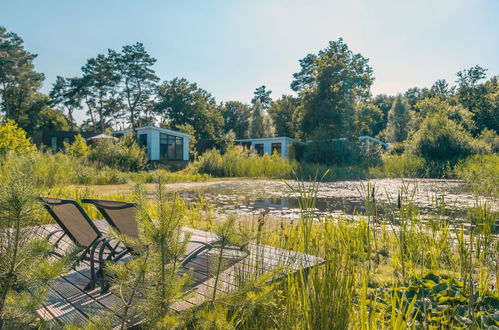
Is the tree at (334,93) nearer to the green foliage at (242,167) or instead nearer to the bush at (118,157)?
the green foliage at (242,167)

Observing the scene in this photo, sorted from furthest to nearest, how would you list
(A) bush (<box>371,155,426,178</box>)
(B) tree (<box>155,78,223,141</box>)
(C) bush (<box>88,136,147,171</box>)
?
A: (B) tree (<box>155,78,223,141</box>) < (A) bush (<box>371,155,426,178</box>) < (C) bush (<box>88,136,147,171</box>)

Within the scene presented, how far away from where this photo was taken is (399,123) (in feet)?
121

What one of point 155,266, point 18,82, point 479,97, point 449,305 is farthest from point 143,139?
point 479,97

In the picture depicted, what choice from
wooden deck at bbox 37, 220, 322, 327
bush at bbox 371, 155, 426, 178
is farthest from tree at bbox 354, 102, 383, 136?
wooden deck at bbox 37, 220, 322, 327

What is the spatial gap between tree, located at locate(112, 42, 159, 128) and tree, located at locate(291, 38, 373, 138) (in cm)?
1841

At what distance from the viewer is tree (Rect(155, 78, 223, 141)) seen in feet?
112

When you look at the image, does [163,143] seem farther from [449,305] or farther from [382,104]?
[382,104]

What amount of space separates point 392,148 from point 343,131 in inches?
437

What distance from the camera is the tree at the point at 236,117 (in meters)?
40.6

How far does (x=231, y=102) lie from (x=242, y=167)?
27.5 meters

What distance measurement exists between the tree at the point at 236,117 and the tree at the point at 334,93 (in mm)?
19357

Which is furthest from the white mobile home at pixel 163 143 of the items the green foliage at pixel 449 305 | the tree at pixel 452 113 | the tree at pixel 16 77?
the green foliage at pixel 449 305

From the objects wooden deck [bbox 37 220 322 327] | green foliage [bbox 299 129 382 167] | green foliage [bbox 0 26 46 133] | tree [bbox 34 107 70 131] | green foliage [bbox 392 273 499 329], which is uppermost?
green foliage [bbox 0 26 46 133]

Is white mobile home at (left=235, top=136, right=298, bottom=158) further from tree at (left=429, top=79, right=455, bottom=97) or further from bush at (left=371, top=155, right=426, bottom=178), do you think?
tree at (left=429, top=79, right=455, bottom=97)
